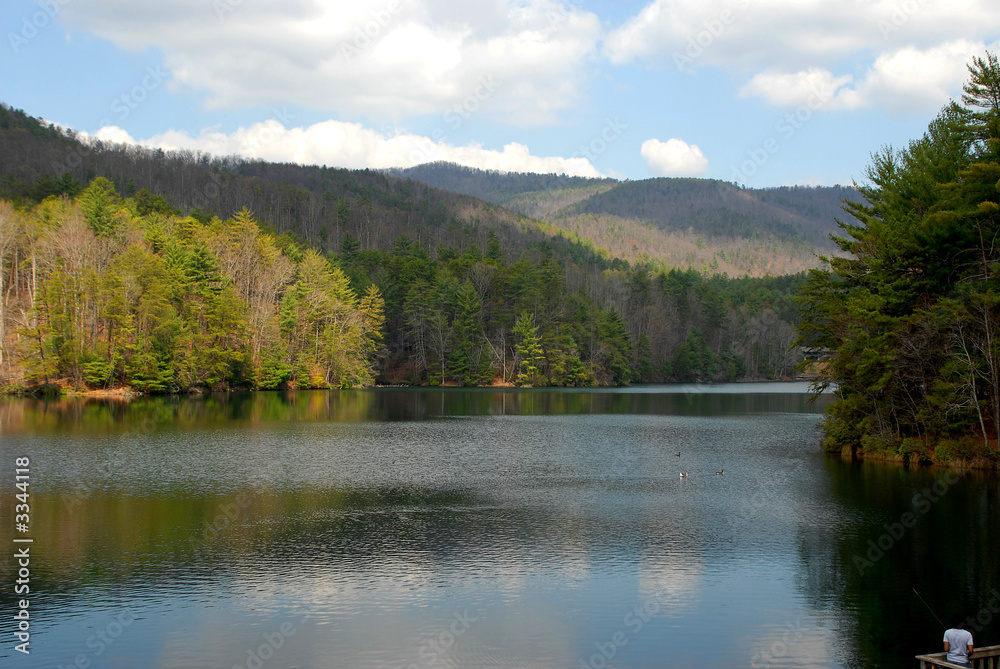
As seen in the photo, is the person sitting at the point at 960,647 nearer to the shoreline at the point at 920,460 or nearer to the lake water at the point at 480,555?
the lake water at the point at 480,555

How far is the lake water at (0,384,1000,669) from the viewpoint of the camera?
44.8 feet

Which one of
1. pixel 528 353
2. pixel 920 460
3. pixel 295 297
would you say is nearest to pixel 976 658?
pixel 920 460

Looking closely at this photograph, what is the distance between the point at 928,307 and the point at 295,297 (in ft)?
215

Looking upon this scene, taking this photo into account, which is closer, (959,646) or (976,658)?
(959,646)

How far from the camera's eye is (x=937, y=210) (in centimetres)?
3084

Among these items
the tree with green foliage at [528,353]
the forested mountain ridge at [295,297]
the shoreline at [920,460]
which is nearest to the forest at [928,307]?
the shoreline at [920,460]

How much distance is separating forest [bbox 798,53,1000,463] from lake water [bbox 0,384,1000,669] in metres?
2.67

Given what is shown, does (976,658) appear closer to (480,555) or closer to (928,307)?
(480,555)

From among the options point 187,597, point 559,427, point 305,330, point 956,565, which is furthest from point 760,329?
point 187,597

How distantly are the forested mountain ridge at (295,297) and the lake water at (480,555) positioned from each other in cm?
2967

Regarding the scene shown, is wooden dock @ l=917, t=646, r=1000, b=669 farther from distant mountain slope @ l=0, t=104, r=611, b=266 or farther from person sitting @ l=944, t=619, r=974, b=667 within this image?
distant mountain slope @ l=0, t=104, r=611, b=266

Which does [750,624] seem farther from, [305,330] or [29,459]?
[305,330]

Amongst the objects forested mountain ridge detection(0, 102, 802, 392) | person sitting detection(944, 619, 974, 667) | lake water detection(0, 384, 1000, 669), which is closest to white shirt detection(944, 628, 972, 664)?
person sitting detection(944, 619, 974, 667)

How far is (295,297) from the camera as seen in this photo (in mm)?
83062
